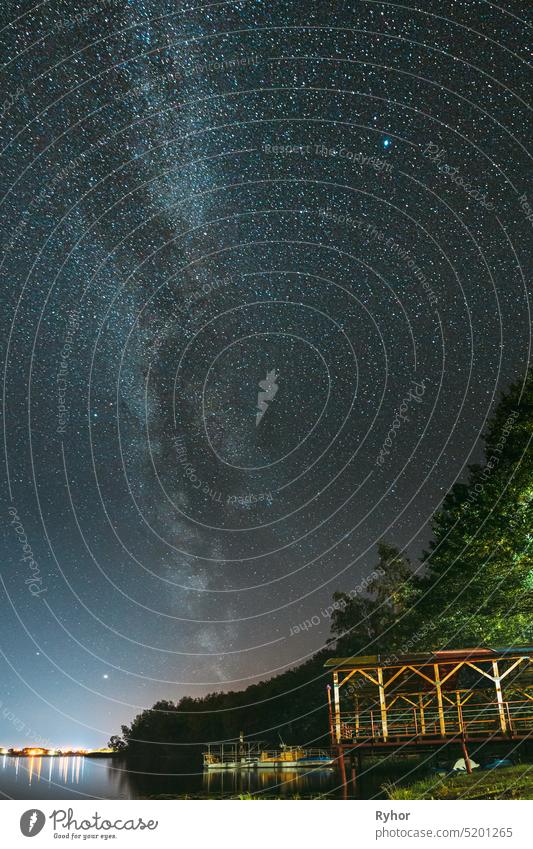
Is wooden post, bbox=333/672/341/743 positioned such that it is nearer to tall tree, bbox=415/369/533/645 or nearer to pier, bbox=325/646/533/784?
pier, bbox=325/646/533/784

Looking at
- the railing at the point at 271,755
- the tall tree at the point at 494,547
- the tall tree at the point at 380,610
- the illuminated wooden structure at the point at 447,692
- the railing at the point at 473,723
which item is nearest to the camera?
the illuminated wooden structure at the point at 447,692

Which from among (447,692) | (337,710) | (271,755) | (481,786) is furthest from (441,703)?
(271,755)

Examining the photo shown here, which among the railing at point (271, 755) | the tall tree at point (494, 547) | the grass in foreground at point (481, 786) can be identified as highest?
the tall tree at point (494, 547)

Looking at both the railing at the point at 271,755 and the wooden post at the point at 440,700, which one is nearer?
the wooden post at the point at 440,700

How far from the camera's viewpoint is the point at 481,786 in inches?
533

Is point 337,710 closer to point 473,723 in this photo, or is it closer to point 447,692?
point 447,692

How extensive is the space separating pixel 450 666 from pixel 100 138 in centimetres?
1928

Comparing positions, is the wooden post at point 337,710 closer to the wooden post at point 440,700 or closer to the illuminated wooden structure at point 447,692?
the illuminated wooden structure at point 447,692

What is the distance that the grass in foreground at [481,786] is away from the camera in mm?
12539

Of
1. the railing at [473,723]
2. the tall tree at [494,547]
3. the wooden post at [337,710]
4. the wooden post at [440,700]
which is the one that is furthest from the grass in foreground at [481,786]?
the tall tree at [494,547]

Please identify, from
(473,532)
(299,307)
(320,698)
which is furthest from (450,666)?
(320,698)

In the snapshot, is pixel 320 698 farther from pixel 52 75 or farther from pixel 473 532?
pixel 52 75

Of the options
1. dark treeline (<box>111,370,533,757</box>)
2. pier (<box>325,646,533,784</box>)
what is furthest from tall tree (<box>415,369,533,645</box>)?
pier (<box>325,646,533,784</box>)

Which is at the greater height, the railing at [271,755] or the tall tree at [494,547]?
the tall tree at [494,547]
